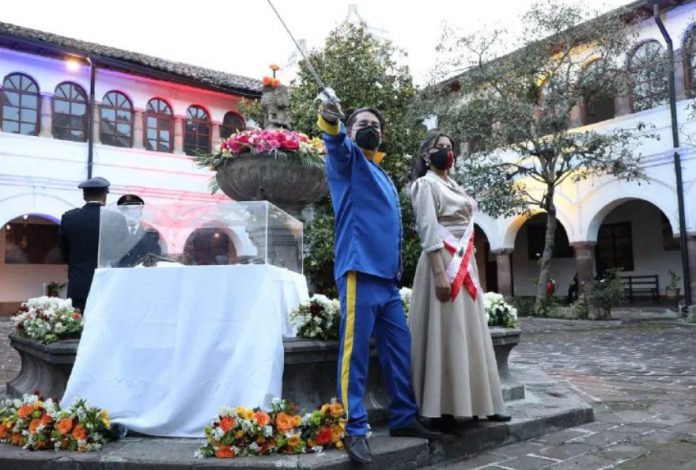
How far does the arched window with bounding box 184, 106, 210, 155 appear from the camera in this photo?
21.1m

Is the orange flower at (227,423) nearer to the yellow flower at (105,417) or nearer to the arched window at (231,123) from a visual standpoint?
the yellow flower at (105,417)

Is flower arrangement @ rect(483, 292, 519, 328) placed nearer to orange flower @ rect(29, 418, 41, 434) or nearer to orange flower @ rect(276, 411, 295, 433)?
orange flower @ rect(276, 411, 295, 433)

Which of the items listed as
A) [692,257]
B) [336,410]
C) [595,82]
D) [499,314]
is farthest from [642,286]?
[336,410]

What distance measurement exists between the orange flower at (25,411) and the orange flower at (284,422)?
1.37 meters

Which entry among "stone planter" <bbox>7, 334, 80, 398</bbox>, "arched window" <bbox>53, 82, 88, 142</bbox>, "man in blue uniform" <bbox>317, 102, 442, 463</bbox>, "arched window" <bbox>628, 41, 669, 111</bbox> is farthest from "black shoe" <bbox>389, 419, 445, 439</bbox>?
"arched window" <bbox>53, 82, 88, 142</bbox>

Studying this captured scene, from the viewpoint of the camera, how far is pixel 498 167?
17906mm

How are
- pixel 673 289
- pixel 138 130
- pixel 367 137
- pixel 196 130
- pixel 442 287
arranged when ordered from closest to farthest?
pixel 367 137, pixel 442 287, pixel 673 289, pixel 138 130, pixel 196 130

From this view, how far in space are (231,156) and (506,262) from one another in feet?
56.5

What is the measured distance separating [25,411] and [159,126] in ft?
59.5

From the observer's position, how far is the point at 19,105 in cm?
1784

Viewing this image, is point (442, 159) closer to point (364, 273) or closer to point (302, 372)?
point (364, 273)

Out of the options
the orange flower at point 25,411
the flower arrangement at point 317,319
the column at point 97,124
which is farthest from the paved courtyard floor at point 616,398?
the column at point 97,124

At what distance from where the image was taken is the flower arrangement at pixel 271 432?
318cm

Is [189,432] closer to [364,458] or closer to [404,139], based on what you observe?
[364,458]
